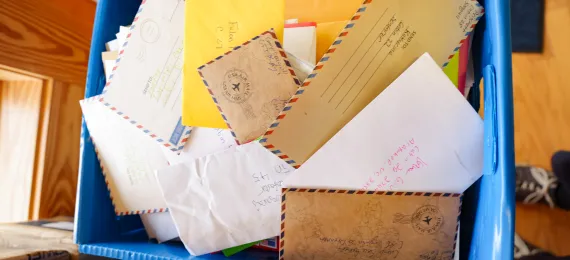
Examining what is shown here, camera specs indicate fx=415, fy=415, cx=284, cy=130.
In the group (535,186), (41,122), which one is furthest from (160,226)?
(535,186)

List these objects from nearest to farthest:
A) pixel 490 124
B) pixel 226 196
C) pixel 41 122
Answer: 1. pixel 490 124
2. pixel 226 196
3. pixel 41 122

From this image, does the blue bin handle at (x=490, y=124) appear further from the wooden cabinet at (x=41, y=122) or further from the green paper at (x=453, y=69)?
the wooden cabinet at (x=41, y=122)

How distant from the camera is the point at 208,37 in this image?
1.64 ft

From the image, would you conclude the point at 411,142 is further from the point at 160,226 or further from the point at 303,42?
the point at 160,226

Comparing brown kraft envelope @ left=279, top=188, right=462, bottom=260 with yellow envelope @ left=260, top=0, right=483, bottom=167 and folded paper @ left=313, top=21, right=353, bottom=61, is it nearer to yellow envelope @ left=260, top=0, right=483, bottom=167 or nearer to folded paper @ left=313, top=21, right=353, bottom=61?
yellow envelope @ left=260, top=0, right=483, bottom=167

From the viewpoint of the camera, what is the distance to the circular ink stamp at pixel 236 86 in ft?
1.52

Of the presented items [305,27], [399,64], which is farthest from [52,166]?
[399,64]

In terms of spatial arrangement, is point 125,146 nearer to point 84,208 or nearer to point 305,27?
point 84,208

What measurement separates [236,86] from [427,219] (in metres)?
0.25

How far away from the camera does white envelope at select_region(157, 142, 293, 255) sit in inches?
18.9

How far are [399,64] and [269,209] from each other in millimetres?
216

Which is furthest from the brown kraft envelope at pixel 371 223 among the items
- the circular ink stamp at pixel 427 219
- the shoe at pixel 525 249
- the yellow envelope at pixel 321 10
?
the shoe at pixel 525 249

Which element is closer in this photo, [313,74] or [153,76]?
[313,74]

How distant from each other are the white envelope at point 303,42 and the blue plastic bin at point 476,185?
19cm
